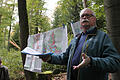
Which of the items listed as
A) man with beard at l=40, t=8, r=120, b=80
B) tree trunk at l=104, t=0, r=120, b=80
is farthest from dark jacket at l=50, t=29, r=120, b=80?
tree trunk at l=104, t=0, r=120, b=80

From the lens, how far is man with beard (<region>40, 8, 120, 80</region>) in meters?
1.02

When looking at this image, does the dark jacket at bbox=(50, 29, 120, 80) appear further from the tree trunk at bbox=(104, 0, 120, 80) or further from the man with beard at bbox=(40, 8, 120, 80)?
the tree trunk at bbox=(104, 0, 120, 80)

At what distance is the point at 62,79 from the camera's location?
17.3 feet

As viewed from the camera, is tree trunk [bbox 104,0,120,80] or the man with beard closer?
the man with beard

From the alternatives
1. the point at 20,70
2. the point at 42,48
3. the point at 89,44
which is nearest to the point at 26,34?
the point at 42,48

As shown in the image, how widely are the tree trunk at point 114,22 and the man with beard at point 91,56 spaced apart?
2.37ft

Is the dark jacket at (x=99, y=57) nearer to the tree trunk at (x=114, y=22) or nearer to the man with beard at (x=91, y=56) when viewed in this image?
the man with beard at (x=91, y=56)

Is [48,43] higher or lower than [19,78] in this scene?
higher

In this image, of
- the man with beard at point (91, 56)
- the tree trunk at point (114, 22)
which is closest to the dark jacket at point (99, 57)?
the man with beard at point (91, 56)

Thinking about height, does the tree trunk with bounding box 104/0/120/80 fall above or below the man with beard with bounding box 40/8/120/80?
above

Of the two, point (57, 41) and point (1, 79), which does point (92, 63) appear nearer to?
point (57, 41)

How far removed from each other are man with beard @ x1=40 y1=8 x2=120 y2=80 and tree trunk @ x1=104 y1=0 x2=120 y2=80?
Result: 72 centimetres

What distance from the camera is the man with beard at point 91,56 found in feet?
3.36

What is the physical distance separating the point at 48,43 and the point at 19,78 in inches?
159
